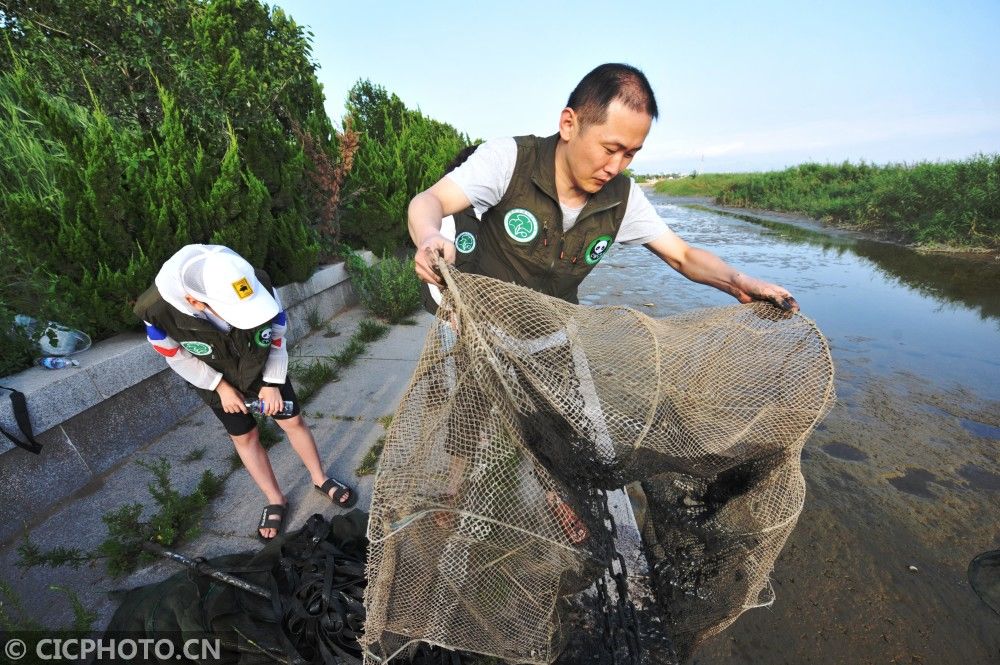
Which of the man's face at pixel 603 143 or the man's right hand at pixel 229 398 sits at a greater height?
the man's face at pixel 603 143

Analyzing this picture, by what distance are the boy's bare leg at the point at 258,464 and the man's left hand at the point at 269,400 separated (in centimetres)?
18

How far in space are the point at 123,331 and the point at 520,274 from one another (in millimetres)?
3171

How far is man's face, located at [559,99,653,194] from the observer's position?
166 cm

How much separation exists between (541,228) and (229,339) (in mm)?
1592

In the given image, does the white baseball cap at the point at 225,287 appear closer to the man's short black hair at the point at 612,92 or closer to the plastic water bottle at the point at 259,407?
the plastic water bottle at the point at 259,407

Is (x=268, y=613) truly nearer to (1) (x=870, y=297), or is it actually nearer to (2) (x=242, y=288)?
(2) (x=242, y=288)

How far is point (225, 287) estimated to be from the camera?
6.51ft

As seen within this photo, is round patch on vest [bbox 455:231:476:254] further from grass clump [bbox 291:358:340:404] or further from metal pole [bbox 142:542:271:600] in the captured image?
grass clump [bbox 291:358:340:404]

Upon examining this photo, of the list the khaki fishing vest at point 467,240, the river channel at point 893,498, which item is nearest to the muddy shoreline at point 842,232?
the river channel at point 893,498

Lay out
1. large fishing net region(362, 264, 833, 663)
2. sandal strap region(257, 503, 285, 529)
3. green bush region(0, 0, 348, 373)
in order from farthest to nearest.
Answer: green bush region(0, 0, 348, 373)
sandal strap region(257, 503, 285, 529)
large fishing net region(362, 264, 833, 663)

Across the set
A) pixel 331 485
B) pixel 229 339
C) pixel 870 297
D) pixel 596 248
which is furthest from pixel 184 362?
pixel 870 297

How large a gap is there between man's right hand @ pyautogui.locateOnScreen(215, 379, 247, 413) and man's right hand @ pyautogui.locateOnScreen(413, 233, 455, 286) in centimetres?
145

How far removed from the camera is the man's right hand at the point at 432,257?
142 cm

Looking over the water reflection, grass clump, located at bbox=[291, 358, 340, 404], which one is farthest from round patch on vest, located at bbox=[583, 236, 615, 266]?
the water reflection
